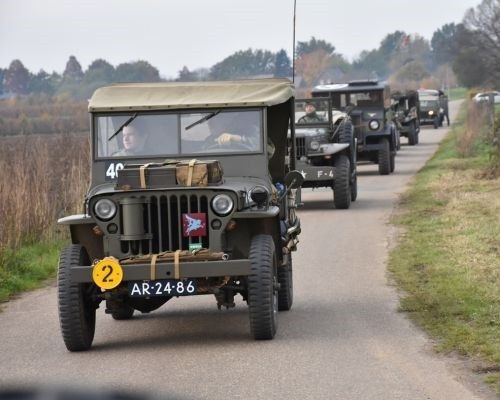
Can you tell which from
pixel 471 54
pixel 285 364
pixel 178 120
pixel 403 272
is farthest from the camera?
pixel 471 54

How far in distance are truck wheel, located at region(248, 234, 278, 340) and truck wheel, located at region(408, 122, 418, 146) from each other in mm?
36363

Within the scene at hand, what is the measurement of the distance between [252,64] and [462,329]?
9748cm

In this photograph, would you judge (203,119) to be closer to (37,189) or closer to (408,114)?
(37,189)

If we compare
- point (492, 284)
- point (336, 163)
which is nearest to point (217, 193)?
point (492, 284)

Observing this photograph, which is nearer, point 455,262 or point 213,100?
point 213,100

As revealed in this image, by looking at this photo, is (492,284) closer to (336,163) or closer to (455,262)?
(455,262)

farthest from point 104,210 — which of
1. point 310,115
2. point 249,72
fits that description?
point 249,72

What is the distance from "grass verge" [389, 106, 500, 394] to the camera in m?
9.47

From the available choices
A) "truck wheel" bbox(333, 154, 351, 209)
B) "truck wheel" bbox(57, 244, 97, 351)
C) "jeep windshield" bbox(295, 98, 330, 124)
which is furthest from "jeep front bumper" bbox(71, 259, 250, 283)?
"jeep windshield" bbox(295, 98, 330, 124)

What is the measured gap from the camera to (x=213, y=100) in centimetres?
1095

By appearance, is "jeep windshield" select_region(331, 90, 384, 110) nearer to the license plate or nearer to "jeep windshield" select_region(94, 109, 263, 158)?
"jeep windshield" select_region(94, 109, 263, 158)

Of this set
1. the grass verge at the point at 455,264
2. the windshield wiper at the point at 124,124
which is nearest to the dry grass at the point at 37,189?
the windshield wiper at the point at 124,124

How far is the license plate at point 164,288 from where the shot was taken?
9.41m

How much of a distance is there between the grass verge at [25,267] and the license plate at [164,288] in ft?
13.3
